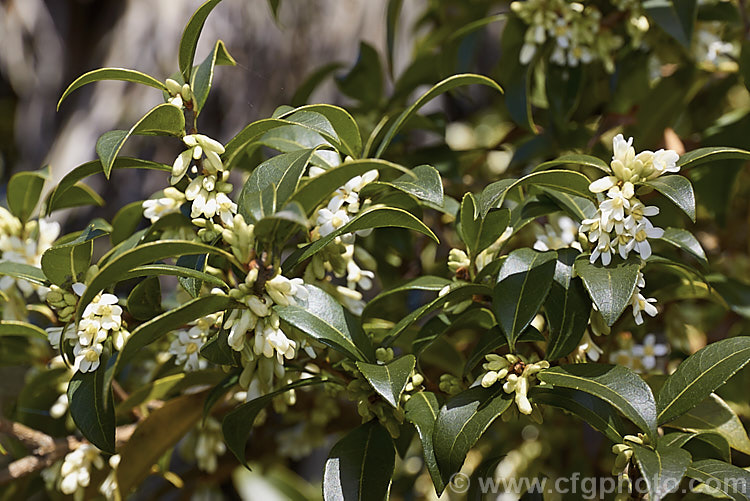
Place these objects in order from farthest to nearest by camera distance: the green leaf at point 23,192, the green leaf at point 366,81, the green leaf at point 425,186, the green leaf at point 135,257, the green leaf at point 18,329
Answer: the green leaf at point 366,81, the green leaf at point 23,192, the green leaf at point 18,329, the green leaf at point 425,186, the green leaf at point 135,257

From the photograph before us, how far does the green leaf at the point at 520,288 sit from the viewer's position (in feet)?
2.06

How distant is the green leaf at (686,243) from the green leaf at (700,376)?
91 millimetres

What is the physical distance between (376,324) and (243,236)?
301 mm

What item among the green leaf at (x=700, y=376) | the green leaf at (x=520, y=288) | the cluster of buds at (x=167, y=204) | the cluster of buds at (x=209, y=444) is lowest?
the cluster of buds at (x=209, y=444)

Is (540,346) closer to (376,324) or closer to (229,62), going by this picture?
(376,324)

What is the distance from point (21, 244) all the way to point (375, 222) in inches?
20.6

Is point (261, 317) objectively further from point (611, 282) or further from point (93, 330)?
point (611, 282)

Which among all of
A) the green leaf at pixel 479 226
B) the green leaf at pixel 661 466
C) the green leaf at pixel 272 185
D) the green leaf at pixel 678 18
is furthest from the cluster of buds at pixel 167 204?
the green leaf at pixel 678 18

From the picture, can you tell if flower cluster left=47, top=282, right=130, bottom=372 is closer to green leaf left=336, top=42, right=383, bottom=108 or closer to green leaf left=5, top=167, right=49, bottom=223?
green leaf left=5, top=167, right=49, bottom=223

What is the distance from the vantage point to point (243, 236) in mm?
582

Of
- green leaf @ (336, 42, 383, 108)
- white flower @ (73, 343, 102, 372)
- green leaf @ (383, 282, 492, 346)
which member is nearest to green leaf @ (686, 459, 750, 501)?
green leaf @ (383, 282, 492, 346)

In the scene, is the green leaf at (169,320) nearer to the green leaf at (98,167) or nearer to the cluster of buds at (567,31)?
the green leaf at (98,167)

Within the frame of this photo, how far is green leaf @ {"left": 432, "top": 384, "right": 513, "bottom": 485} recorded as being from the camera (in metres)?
0.59

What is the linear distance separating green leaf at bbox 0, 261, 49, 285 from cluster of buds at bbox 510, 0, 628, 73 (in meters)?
0.73
